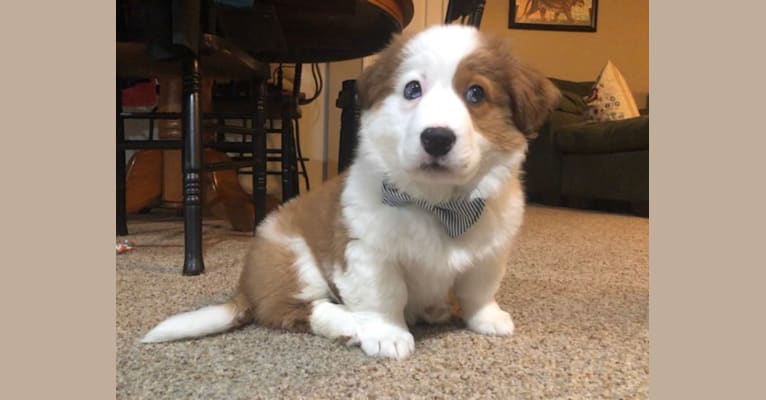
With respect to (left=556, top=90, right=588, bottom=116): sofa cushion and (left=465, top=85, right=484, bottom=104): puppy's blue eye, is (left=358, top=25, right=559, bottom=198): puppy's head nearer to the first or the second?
(left=465, top=85, right=484, bottom=104): puppy's blue eye

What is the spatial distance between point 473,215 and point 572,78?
5570 millimetres

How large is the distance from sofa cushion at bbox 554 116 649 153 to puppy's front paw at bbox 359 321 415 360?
335cm

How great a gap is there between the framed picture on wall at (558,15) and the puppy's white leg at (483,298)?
5465 mm

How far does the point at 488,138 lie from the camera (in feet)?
3.61

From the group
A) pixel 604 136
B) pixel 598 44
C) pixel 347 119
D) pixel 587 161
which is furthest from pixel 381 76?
pixel 598 44

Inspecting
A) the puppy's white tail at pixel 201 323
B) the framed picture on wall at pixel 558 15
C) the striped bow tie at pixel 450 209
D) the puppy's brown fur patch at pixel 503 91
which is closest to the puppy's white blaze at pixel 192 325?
the puppy's white tail at pixel 201 323

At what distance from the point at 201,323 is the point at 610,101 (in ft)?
14.8

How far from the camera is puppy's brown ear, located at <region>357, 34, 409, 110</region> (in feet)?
3.80

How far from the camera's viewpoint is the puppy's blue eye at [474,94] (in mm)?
1097

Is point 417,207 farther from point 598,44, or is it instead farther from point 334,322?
point 598,44

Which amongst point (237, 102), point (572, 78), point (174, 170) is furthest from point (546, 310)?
point (572, 78)

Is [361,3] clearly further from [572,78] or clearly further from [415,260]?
[572,78]

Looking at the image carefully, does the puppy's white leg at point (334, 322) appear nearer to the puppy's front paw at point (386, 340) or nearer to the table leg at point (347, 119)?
the puppy's front paw at point (386, 340)

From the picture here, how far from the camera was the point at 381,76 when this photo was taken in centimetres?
119
